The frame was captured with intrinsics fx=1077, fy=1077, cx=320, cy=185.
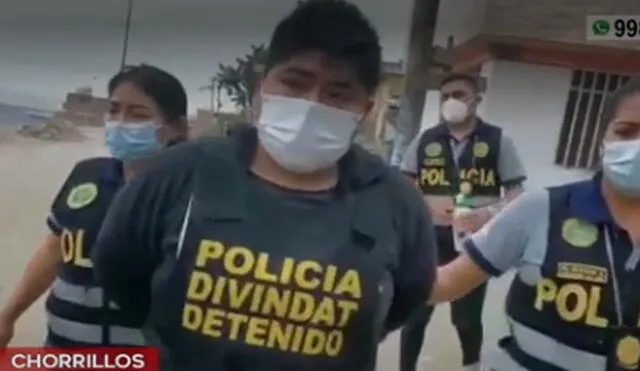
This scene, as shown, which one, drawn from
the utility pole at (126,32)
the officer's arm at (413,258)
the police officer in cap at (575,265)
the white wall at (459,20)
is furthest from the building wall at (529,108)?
the officer's arm at (413,258)

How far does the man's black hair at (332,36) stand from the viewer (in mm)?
999

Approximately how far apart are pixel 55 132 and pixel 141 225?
31.7 inches

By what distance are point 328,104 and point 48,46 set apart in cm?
82

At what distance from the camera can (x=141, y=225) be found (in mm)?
999

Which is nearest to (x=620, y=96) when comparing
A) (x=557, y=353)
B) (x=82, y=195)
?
(x=557, y=353)

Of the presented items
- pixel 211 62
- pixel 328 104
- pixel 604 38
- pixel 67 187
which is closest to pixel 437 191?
pixel 604 38

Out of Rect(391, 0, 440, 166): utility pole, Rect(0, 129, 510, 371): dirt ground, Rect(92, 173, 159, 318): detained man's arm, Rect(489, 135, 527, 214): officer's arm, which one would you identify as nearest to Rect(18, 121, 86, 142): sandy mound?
Rect(0, 129, 510, 371): dirt ground

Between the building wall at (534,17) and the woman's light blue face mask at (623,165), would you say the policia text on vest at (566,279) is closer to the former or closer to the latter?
the woman's light blue face mask at (623,165)

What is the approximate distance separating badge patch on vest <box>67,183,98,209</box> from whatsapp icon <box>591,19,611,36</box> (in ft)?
3.14

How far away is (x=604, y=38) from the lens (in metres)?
1.88

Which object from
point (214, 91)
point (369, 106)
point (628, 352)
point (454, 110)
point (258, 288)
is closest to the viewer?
point (258, 288)

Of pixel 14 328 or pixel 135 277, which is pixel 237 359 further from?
pixel 14 328

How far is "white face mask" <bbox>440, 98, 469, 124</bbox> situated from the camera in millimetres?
2006

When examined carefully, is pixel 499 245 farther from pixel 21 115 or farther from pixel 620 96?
pixel 21 115
